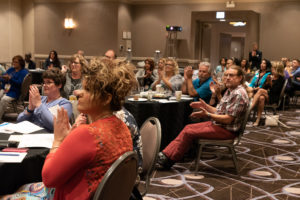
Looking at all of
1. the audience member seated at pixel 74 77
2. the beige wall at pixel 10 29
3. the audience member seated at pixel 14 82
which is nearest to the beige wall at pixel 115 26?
the beige wall at pixel 10 29

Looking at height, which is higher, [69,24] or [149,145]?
[69,24]

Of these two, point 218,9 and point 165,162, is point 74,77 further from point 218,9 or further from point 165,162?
point 218,9

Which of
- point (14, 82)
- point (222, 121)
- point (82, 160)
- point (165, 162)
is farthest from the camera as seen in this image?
point (14, 82)

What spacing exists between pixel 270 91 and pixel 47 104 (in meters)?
5.68

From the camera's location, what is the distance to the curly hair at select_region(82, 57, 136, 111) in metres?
1.58

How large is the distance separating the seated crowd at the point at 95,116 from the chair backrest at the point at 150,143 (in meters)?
0.08

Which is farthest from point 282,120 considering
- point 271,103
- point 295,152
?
point 295,152

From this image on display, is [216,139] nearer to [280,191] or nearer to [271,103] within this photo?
[280,191]

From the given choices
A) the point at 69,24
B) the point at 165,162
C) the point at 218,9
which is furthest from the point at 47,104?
the point at 69,24

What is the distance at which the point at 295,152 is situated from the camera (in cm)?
522

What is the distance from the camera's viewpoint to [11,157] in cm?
202

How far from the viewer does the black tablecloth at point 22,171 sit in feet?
6.54

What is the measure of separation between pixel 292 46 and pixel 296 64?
2534mm

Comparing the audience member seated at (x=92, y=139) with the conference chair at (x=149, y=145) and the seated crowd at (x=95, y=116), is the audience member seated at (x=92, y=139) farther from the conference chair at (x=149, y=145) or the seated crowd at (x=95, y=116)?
the conference chair at (x=149, y=145)
